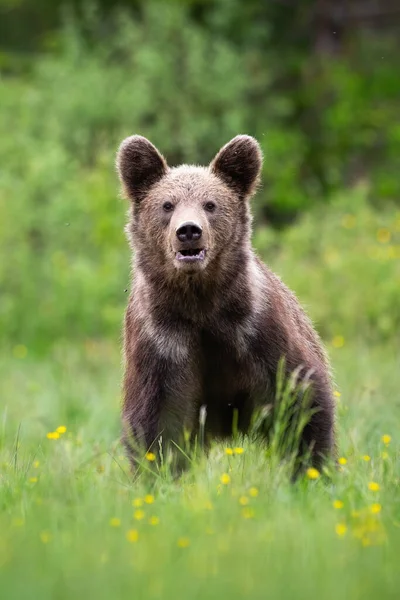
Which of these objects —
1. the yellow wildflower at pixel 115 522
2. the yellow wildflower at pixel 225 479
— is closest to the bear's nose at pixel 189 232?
the yellow wildflower at pixel 225 479

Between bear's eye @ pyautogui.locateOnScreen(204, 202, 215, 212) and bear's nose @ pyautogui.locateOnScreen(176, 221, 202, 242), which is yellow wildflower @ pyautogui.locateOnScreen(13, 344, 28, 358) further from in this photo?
bear's nose @ pyautogui.locateOnScreen(176, 221, 202, 242)

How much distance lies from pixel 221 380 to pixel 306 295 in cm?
622

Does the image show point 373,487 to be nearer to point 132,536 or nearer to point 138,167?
point 132,536

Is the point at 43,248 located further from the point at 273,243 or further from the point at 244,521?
the point at 244,521

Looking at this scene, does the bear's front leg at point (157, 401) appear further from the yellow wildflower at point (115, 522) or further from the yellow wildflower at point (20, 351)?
the yellow wildflower at point (20, 351)

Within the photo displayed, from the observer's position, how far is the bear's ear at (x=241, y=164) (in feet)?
18.7

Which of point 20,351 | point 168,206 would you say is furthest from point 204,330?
point 20,351

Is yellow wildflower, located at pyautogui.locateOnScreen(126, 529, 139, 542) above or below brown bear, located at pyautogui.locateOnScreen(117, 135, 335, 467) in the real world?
below

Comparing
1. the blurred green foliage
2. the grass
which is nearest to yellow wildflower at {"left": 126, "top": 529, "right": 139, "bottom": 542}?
the grass

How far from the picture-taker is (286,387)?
500 centimetres

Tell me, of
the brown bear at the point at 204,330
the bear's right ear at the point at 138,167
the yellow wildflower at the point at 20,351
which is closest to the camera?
the brown bear at the point at 204,330

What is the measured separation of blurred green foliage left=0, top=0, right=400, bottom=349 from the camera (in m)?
12.4

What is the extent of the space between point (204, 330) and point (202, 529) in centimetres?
166

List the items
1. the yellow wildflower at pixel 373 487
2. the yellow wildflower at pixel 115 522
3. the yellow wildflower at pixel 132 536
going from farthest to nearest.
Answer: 1. the yellow wildflower at pixel 373 487
2. the yellow wildflower at pixel 115 522
3. the yellow wildflower at pixel 132 536
